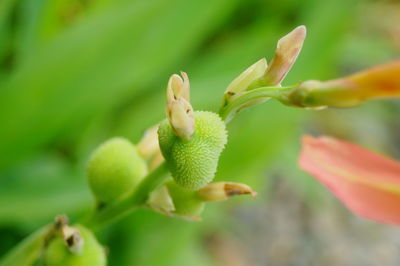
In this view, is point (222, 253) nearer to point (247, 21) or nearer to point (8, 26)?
point (247, 21)

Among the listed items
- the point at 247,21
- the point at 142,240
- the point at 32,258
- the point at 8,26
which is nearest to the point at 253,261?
the point at 247,21

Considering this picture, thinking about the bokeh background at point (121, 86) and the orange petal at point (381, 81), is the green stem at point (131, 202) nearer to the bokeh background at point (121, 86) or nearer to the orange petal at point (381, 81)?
the orange petal at point (381, 81)

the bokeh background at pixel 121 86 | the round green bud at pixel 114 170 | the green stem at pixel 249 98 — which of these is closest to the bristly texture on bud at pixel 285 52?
the green stem at pixel 249 98

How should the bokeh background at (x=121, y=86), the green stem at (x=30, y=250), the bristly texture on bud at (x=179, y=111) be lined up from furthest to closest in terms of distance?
the bokeh background at (x=121, y=86) < the green stem at (x=30, y=250) < the bristly texture on bud at (x=179, y=111)

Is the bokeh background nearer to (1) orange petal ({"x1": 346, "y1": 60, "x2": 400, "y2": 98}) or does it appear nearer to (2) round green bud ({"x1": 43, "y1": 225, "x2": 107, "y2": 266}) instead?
(2) round green bud ({"x1": 43, "y1": 225, "x2": 107, "y2": 266})

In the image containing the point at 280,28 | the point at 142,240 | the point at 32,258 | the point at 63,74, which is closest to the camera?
the point at 32,258

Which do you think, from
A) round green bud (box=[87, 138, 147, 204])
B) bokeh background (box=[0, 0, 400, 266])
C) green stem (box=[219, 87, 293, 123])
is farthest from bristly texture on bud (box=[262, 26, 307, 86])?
bokeh background (box=[0, 0, 400, 266])

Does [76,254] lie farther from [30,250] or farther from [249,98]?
[249,98]
